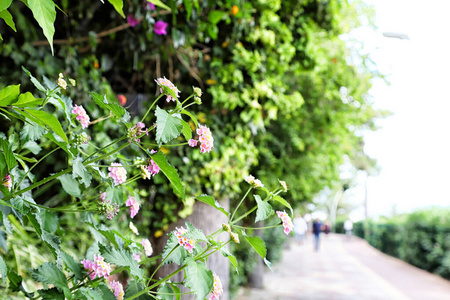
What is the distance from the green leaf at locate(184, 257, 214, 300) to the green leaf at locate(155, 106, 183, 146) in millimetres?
307

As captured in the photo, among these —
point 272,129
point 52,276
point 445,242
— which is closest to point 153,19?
point 52,276

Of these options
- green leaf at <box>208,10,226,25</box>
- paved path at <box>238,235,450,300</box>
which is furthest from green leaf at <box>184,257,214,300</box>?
paved path at <box>238,235,450,300</box>

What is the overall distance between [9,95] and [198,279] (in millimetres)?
636

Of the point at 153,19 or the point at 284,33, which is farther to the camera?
the point at 284,33

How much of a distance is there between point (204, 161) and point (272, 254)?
356 inches

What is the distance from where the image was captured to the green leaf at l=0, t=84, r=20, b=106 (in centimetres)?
96

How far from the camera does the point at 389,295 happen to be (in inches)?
339

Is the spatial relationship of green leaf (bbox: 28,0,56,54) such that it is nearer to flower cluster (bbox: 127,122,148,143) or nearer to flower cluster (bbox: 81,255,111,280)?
flower cluster (bbox: 127,122,148,143)

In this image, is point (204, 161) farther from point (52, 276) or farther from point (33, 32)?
point (52, 276)

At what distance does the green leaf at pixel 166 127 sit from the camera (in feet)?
3.18

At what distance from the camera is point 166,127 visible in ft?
3.27

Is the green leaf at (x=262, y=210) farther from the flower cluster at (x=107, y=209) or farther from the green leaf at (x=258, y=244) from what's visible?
the flower cluster at (x=107, y=209)

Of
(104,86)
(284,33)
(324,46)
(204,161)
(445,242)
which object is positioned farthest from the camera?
(445,242)

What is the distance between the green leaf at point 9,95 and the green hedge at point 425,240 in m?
12.3
